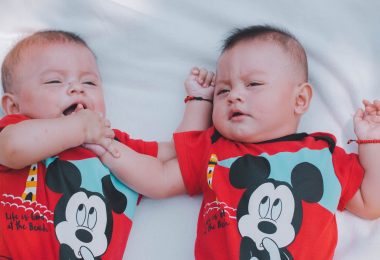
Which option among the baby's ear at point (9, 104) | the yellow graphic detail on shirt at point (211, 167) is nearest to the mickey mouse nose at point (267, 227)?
the yellow graphic detail on shirt at point (211, 167)

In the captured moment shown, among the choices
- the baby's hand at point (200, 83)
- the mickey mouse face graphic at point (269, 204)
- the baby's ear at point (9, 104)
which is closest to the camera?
the mickey mouse face graphic at point (269, 204)

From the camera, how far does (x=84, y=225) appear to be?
145 centimetres

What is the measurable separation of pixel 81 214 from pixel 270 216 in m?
0.48

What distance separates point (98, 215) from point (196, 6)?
2.50ft

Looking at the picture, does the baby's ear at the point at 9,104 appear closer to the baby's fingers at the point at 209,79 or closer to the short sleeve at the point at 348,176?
the baby's fingers at the point at 209,79

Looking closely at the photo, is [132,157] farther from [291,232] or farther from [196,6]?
[196,6]

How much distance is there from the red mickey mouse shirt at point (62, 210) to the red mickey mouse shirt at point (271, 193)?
223mm

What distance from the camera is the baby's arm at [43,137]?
1412 mm

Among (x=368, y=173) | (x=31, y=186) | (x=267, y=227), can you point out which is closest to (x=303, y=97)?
(x=368, y=173)

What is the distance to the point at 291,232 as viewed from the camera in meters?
1.40

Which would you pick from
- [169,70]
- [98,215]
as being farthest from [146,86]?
[98,215]

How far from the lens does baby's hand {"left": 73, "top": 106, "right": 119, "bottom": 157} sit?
1503 mm

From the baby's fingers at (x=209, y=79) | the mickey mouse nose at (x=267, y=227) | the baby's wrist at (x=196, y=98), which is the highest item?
the baby's fingers at (x=209, y=79)

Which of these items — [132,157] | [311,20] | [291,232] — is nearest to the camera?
[291,232]
